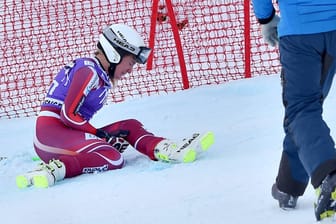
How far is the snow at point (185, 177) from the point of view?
12.4 ft

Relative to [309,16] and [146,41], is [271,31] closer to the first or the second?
[309,16]

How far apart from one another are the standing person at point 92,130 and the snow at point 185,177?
0.08 meters

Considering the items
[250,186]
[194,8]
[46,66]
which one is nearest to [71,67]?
[250,186]

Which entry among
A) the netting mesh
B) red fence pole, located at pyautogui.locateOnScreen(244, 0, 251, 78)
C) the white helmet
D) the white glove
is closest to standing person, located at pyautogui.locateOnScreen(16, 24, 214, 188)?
the white helmet

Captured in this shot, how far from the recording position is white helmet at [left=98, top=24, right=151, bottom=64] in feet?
16.6

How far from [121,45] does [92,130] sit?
55cm

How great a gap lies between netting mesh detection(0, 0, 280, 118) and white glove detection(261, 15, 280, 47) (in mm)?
3370

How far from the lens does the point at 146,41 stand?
8.73 m

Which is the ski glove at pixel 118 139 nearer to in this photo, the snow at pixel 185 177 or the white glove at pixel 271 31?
the snow at pixel 185 177

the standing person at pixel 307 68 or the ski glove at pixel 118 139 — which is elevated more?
the standing person at pixel 307 68

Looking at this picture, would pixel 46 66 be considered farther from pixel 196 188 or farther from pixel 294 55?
pixel 294 55

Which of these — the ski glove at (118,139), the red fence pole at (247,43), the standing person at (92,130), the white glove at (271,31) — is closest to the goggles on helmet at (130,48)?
the standing person at (92,130)

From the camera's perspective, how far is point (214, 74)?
24.4 ft

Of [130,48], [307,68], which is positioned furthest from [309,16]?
[130,48]
